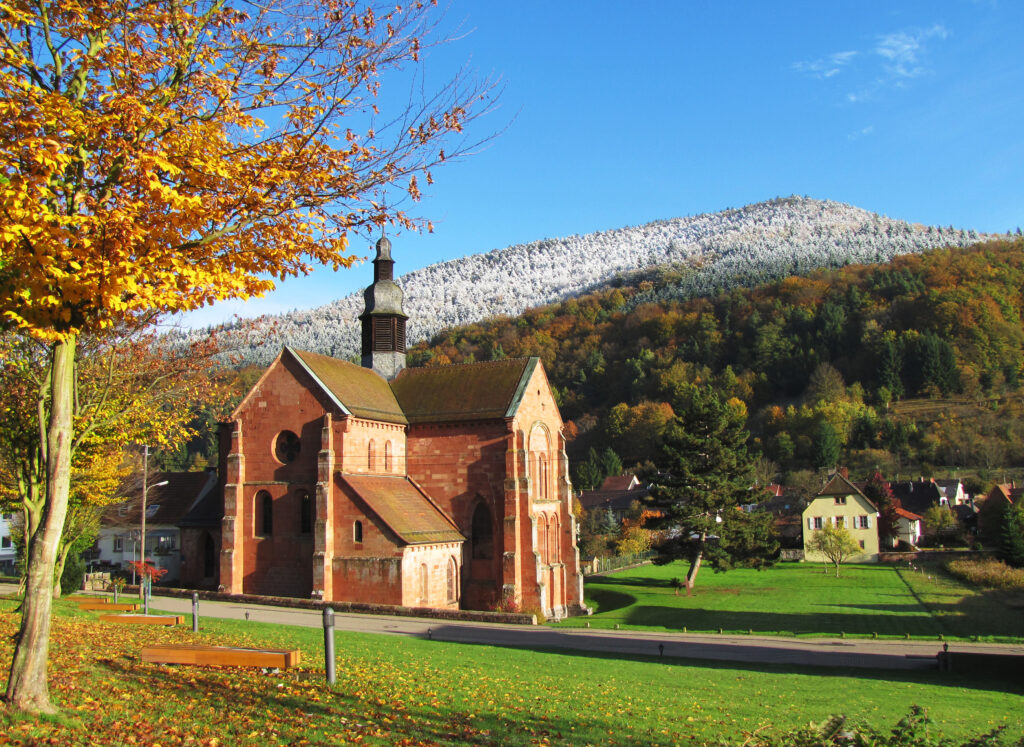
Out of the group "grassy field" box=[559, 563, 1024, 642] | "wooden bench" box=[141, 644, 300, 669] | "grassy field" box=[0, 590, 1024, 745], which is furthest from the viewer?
"grassy field" box=[559, 563, 1024, 642]

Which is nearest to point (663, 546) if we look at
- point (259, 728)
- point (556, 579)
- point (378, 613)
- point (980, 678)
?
point (556, 579)

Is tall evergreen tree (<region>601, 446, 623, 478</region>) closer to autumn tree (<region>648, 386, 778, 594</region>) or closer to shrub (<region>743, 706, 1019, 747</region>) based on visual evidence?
autumn tree (<region>648, 386, 778, 594</region>)

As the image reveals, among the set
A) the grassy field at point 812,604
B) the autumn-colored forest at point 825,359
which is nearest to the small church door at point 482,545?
the grassy field at point 812,604

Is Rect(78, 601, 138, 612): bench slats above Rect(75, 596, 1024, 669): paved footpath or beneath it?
above

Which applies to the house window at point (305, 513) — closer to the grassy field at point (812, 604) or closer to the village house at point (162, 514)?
the village house at point (162, 514)

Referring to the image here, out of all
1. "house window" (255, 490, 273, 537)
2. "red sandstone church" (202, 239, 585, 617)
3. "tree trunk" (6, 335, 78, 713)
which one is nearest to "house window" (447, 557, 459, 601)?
"red sandstone church" (202, 239, 585, 617)

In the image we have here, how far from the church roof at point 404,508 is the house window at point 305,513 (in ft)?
8.12

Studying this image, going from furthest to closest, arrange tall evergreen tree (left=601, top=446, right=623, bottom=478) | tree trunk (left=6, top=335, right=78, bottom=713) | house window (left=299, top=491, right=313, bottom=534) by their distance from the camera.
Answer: tall evergreen tree (left=601, top=446, right=623, bottom=478) < house window (left=299, top=491, right=313, bottom=534) < tree trunk (left=6, top=335, right=78, bottom=713)

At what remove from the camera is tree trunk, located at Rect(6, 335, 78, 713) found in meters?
8.88

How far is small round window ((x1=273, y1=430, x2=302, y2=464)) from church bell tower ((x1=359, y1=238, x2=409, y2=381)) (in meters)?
7.12

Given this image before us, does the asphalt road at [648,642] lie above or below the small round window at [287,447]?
below

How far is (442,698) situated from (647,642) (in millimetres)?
15278

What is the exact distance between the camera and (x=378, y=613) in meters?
31.3

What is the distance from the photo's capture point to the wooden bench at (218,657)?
12.7 m
